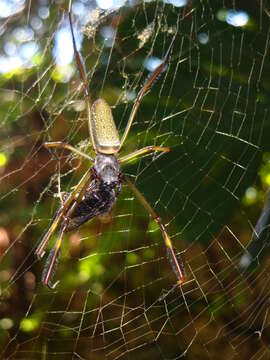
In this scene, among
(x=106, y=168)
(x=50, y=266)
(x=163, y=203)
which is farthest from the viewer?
(x=163, y=203)

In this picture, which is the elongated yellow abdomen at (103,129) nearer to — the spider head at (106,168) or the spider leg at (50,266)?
the spider head at (106,168)

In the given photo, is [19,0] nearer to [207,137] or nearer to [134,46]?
[134,46]

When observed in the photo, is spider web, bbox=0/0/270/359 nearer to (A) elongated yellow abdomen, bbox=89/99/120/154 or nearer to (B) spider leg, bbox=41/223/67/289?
(A) elongated yellow abdomen, bbox=89/99/120/154

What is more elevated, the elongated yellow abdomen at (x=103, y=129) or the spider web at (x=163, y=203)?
the elongated yellow abdomen at (x=103, y=129)

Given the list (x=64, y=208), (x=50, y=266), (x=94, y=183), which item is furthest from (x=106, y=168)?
(x=50, y=266)

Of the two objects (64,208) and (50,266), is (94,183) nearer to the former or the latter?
(64,208)

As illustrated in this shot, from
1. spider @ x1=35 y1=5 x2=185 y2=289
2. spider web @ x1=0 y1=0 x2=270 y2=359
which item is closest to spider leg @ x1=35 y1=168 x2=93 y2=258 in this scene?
spider @ x1=35 y1=5 x2=185 y2=289

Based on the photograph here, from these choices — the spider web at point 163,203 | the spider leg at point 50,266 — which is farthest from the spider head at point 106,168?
the spider web at point 163,203
